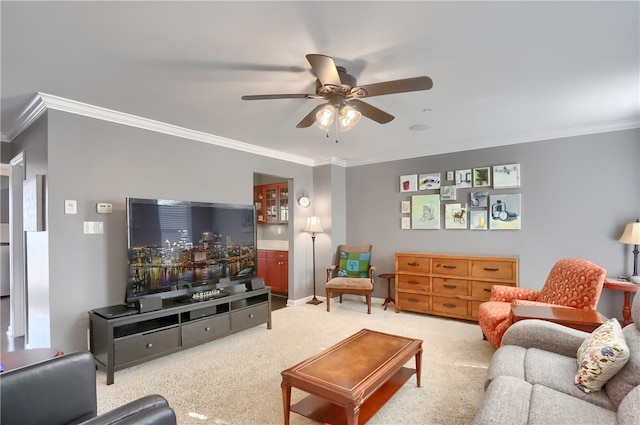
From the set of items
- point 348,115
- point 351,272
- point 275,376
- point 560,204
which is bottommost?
point 275,376

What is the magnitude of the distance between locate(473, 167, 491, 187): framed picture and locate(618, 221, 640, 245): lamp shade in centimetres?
147

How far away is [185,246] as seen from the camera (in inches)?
137

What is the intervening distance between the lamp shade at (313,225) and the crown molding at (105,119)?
5.02 feet

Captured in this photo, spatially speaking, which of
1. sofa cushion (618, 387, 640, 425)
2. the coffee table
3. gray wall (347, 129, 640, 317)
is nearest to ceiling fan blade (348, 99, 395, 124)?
the coffee table

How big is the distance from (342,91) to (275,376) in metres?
2.29

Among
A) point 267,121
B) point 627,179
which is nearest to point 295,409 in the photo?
point 267,121

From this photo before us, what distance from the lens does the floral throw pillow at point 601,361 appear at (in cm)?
164

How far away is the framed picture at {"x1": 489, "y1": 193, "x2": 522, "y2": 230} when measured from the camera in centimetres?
432

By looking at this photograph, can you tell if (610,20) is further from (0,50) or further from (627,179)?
(0,50)

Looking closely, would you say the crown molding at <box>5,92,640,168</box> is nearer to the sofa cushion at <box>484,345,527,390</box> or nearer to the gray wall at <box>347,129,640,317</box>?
the gray wall at <box>347,129,640,317</box>

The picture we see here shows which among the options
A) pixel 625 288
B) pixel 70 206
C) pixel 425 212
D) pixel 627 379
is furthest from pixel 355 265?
pixel 627 379

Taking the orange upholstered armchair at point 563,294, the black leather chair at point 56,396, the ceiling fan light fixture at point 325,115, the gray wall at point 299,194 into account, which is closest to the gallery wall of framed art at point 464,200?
the gray wall at point 299,194

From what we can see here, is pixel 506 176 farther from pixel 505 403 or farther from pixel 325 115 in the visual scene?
pixel 505 403

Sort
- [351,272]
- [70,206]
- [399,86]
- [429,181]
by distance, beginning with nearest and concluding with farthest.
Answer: [399,86], [70,206], [429,181], [351,272]
